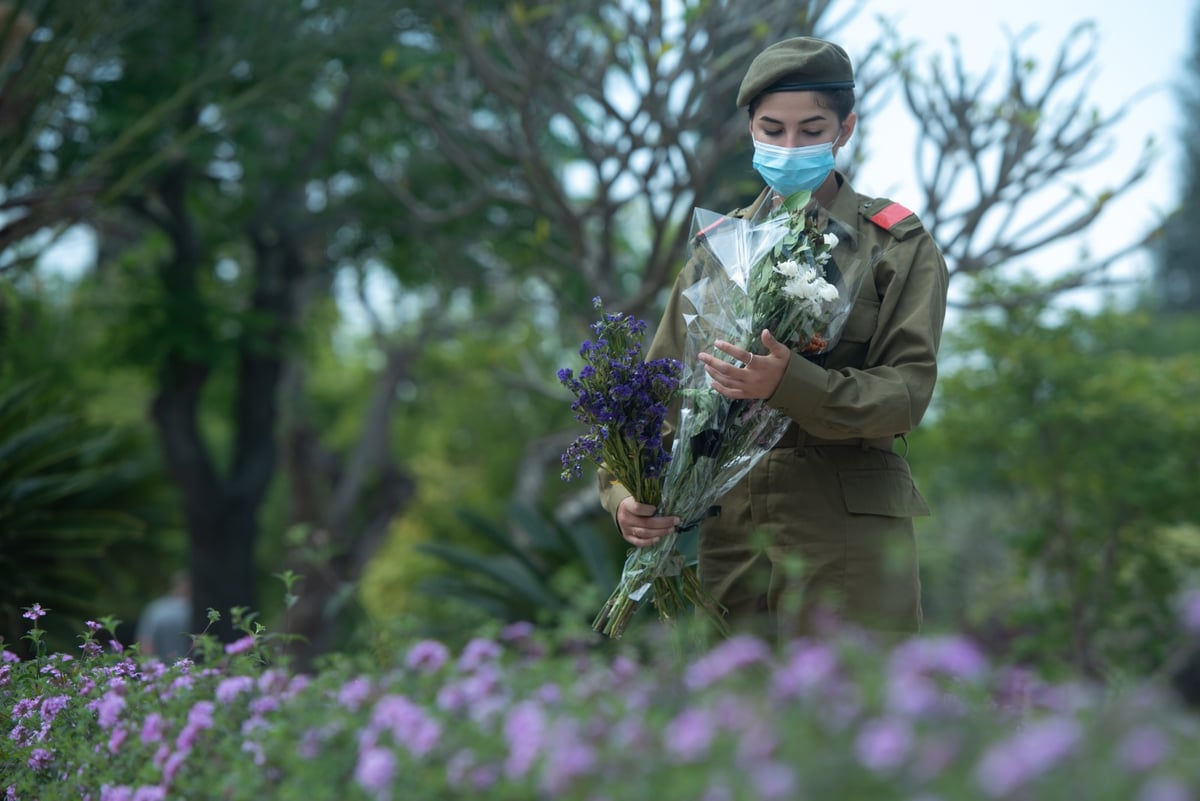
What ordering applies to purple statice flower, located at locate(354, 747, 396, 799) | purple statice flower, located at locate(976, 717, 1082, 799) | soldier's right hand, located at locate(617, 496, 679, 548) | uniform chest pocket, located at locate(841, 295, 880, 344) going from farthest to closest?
uniform chest pocket, located at locate(841, 295, 880, 344)
soldier's right hand, located at locate(617, 496, 679, 548)
purple statice flower, located at locate(354, 747, 396, 799)
purple statice flower, located at locate(976, 717, 1082, 799)

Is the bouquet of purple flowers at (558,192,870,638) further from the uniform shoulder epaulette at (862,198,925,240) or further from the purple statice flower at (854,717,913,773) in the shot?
the purple statice flower at (854,717,913,773)

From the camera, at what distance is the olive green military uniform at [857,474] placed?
2.59m

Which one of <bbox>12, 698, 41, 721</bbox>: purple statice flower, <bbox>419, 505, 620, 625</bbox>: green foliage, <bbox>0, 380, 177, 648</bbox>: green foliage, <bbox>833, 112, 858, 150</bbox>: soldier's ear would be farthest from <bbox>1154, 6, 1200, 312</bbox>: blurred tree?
<bbox>12, 698, 41, 721</bbox>: purple statice flower

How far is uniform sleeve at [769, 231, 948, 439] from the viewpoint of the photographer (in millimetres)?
2531

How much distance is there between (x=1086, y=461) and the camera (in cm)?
880

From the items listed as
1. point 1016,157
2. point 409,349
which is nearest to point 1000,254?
point 1016,157

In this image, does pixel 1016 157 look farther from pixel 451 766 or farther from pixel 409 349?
pixel 409 349

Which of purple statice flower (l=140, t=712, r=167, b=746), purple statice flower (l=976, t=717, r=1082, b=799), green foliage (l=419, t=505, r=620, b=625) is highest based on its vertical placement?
purple statice flower (l=976, t=717, r=1082, b=799)

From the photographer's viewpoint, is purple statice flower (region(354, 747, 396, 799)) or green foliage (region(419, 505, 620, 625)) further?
green foliage (region(419, 505, 620, 625))

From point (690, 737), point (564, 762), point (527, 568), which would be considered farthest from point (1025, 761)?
point (527, 568)

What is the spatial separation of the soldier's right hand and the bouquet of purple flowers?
1.1 inches

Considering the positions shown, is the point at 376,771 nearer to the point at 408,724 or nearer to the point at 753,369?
the point at 408,724

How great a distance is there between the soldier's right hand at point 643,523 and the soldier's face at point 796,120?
2.92 feet

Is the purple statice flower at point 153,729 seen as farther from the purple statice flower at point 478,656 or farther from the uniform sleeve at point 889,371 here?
the uniform sleeve at point 889,371
